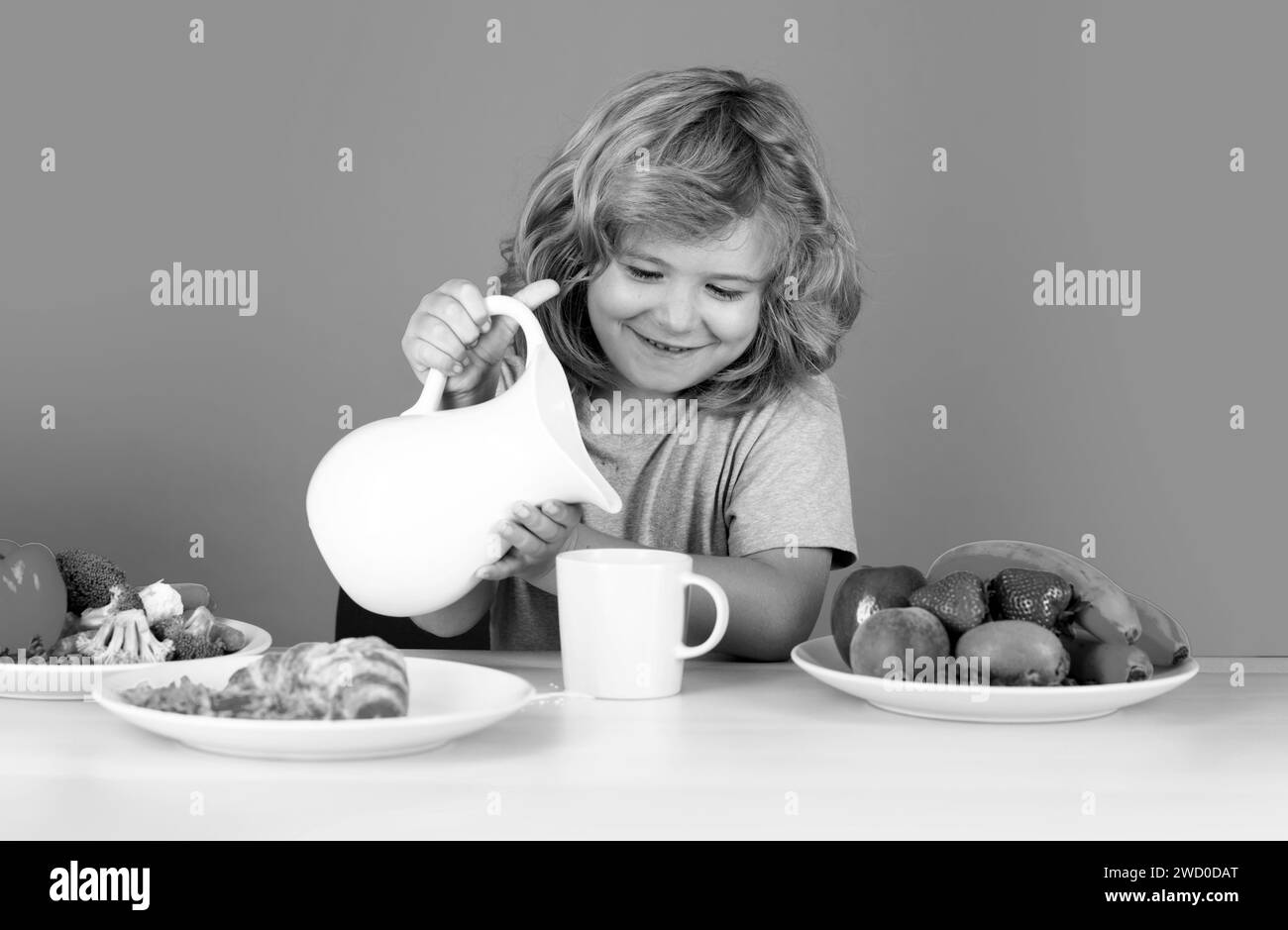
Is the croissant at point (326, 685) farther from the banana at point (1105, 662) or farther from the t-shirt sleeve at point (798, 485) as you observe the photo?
the t-shirt sleeve at point (798, 485)

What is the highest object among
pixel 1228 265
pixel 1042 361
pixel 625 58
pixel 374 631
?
pixel 625 58

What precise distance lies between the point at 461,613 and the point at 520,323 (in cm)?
43

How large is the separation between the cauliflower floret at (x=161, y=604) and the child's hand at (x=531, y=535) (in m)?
0.25

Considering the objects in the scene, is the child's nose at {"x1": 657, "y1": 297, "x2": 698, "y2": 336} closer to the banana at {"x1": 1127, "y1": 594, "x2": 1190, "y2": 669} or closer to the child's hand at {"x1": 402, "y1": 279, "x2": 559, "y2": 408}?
the child's hand at {"x1": 402, "y1": 279, "x2": 559, "y2": 408}

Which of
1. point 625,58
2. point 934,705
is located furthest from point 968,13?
point 934,705

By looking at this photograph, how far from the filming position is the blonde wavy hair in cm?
138

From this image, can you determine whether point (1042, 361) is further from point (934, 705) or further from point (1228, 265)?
point (934, 705)

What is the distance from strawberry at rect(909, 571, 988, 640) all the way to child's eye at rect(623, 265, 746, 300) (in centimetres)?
55

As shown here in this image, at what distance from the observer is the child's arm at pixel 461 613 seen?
54.4 inches

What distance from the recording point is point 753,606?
1.29 meters

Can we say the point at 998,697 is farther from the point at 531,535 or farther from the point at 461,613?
the point at 461,613
